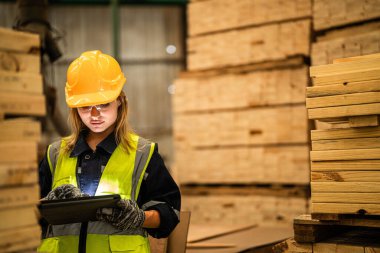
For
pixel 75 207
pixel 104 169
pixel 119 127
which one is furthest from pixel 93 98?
pixel 75 207

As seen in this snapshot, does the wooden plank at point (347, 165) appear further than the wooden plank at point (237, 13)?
No

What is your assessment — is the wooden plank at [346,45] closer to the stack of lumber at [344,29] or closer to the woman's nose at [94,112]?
the stack of lumber at [344,29]

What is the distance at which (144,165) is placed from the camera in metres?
3.15

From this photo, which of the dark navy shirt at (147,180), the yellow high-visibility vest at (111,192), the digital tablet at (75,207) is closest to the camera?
the digital tablet at (75,207)

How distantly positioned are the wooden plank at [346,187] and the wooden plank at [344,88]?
478mm

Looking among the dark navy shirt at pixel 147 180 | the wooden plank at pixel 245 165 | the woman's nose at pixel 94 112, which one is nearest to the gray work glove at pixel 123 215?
the dark navy shirt at pixel 147 180

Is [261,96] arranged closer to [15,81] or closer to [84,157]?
[84,157]

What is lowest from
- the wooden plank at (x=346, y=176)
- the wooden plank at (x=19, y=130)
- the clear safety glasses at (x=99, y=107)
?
the wooden plank at (x=346, y=176)

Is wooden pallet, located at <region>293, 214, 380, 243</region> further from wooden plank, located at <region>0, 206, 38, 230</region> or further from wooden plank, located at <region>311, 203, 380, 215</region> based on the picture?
wooden plank, located at <region>0, 206, 38, 230</region>

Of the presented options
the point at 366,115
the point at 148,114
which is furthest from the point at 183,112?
the point at 148,114

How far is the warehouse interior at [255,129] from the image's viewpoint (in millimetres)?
2221

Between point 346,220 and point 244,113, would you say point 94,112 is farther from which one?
point 244,113

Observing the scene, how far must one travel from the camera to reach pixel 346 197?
3039 mm

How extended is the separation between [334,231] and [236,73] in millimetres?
2006
